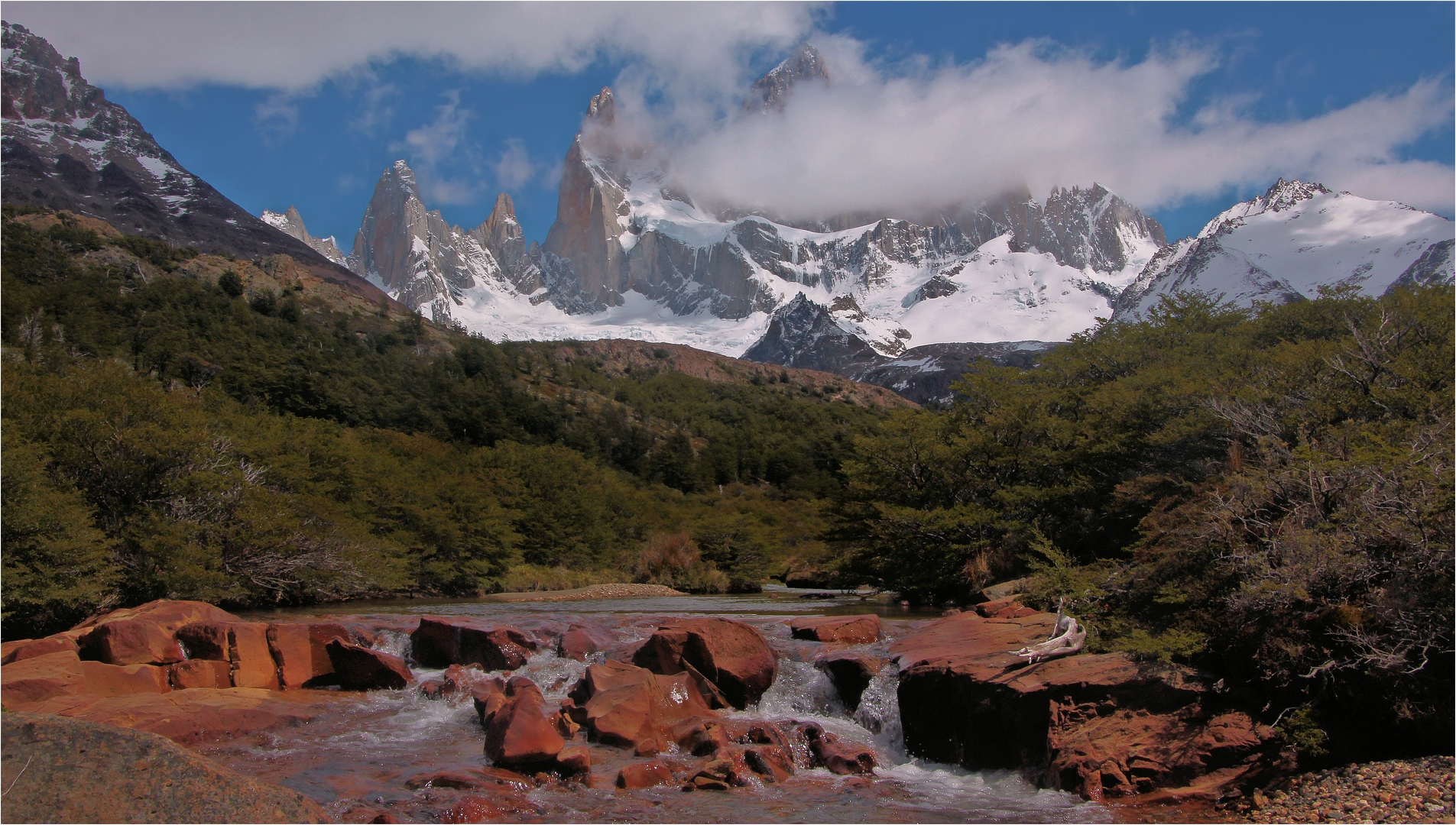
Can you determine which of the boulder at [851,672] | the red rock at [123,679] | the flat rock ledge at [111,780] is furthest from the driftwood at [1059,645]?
the red rock at [123,679]

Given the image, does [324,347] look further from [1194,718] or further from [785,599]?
[1194,718]

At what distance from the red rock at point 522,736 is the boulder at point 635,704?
824mm

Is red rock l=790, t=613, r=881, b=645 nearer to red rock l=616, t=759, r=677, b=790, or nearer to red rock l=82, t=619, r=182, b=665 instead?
red rock l=616, t=759, r=677, b=790

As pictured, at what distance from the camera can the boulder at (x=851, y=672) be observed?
1359cm

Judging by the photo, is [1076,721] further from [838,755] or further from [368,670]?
[368,670]

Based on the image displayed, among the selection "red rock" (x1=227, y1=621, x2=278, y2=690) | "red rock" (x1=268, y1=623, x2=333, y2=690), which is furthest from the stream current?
"red rock" (x1=227, y1=621, x2=278, y2=690)

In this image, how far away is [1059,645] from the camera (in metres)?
11.7

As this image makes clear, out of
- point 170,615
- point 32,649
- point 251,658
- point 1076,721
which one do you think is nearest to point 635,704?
point 1076,721

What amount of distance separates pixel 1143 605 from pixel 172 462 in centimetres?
2624

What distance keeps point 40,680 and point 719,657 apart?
10.3 metres

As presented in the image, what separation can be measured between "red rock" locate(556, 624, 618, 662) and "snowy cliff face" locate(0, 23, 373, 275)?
13854 centimetres

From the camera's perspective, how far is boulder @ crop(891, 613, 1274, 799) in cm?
947

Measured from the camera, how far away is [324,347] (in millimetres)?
80562

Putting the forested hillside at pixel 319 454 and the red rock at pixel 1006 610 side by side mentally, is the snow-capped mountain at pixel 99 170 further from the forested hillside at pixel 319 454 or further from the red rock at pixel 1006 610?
the red rock at pixel 1006 610
